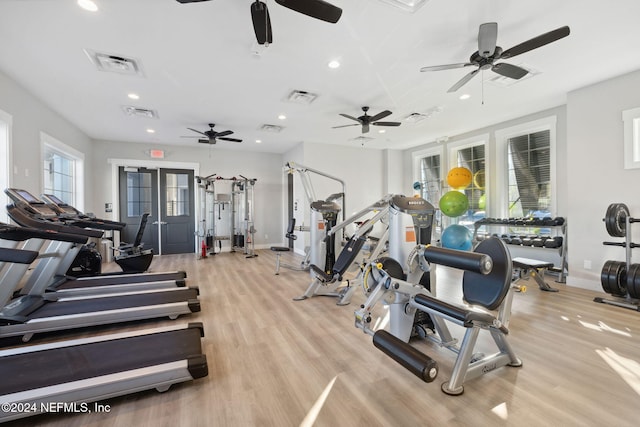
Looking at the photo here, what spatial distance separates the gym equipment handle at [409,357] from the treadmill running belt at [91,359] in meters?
1.30

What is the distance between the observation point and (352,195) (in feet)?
25.8

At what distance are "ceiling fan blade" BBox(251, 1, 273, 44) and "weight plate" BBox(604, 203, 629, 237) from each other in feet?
14.5

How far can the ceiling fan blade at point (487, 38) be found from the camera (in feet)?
8.29

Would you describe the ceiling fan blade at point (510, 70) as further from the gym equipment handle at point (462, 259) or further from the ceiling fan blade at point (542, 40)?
the gym equipment handle at point (462, 259)

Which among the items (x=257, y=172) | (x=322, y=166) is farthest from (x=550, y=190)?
(x=257, y=172)

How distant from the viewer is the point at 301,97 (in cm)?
440

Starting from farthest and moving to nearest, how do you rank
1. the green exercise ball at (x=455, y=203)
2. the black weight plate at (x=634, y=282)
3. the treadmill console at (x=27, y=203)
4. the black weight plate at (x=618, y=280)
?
the green exercise ball at (x=455, y=203), the black weight plate at (x=618, y=280), the black weight plate at (x=634, y=282), the treadmill console at (x=27, y=203)

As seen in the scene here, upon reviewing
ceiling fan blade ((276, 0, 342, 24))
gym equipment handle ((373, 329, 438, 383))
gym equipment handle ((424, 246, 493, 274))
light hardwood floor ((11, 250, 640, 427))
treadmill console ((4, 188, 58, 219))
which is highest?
ceiling fan blade ((276, 0, 342, 24))

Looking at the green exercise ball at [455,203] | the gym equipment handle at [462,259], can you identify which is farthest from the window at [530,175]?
the gym equipment handle at [462,259]

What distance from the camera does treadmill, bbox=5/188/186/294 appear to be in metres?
2.41

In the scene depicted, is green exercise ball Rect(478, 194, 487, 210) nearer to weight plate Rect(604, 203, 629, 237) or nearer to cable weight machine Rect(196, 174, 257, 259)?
weight plate Rect(604, 203, 629, 237)

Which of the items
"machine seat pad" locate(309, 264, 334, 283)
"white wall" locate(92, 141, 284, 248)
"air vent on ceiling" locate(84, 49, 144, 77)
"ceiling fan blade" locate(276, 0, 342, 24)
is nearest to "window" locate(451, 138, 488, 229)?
"machine seat pad" locate(309, 264, 334, 283)

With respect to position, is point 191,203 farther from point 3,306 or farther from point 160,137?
point 3,306

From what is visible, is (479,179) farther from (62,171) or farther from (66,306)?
(62,171)
